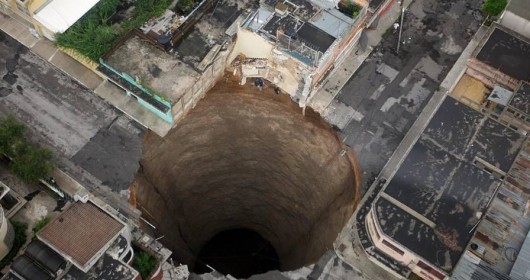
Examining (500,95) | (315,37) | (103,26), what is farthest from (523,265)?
(103,26)

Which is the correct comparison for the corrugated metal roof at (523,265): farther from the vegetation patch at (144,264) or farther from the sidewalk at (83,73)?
the sidewalk at (83,73)

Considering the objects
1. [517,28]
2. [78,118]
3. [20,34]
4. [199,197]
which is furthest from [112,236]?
[517,28]

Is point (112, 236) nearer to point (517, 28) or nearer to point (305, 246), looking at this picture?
point (305, 246)

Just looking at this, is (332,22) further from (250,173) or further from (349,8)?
(250,173)

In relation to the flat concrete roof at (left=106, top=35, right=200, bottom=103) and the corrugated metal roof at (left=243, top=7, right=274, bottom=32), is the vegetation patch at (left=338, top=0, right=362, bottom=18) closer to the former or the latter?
the corrugated metal roof at (left=243, top=7, right=274, bottom=32)

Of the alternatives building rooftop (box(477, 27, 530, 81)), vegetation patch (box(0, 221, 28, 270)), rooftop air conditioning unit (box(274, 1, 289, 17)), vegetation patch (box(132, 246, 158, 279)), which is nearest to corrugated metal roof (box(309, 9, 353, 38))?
rooftop air conditioning unit (box(274, 1, 289, 17))
